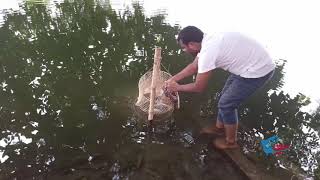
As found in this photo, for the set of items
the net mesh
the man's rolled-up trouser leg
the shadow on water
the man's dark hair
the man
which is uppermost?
the man's dark hair

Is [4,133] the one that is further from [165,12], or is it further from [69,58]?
[165,12]

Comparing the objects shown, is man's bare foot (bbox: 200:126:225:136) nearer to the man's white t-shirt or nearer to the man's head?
the man's white t-shirt

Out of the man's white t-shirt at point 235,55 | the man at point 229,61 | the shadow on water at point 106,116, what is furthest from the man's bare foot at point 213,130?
the man's white t-shirt at point 235,55

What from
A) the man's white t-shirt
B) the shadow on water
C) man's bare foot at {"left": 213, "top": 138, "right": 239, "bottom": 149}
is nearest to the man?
the man's white t-shirt

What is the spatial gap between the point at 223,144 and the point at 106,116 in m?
1.94

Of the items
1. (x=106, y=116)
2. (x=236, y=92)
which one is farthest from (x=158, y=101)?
(x=236, y=92)

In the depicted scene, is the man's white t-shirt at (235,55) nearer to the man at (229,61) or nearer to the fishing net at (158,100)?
the man at (229,61)

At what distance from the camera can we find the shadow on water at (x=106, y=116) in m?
4.30

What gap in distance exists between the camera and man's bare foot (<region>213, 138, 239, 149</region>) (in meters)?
4.47

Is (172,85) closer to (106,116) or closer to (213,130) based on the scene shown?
(213,130)

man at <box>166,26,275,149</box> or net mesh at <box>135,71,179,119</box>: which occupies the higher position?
man at <box>166,26,275,149</box>

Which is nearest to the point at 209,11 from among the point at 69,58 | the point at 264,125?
the point at 69,58

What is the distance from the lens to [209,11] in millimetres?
10586

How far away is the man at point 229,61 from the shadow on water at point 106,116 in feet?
3.22
